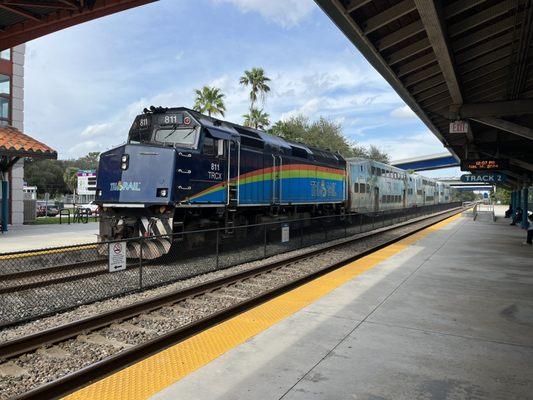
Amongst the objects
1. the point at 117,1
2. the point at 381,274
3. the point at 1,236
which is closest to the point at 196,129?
the point at 117,1

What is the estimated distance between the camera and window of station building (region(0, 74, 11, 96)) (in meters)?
23.0

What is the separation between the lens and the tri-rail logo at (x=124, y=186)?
34.2ft

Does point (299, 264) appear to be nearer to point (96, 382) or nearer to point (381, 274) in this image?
point (381, 274)

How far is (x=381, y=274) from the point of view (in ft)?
31.2

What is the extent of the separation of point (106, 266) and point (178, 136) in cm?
385

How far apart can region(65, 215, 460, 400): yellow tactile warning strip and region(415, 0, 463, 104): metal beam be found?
5016 mm

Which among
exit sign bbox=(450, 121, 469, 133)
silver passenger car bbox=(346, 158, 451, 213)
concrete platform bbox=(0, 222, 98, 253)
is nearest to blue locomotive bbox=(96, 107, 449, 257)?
concrete platform bbox=(0, 222, 98, 253)

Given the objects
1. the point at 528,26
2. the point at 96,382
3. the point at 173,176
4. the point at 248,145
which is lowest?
the point at 96,382

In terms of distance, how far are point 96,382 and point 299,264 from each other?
7.58 meters

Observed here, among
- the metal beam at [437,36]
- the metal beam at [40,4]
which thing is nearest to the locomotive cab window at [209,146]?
the metal beam at [40,4]

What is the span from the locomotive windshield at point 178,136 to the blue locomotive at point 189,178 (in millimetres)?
27

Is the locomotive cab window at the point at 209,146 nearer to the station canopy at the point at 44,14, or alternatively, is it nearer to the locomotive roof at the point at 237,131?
the locomotive roof at the point at 237,131

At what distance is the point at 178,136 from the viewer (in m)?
11.3

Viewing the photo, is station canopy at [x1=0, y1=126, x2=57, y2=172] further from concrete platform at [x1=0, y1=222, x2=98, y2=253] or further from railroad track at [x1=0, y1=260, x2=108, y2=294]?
railroad track at [x1=0, y1=260, x2=108, y2=294]
